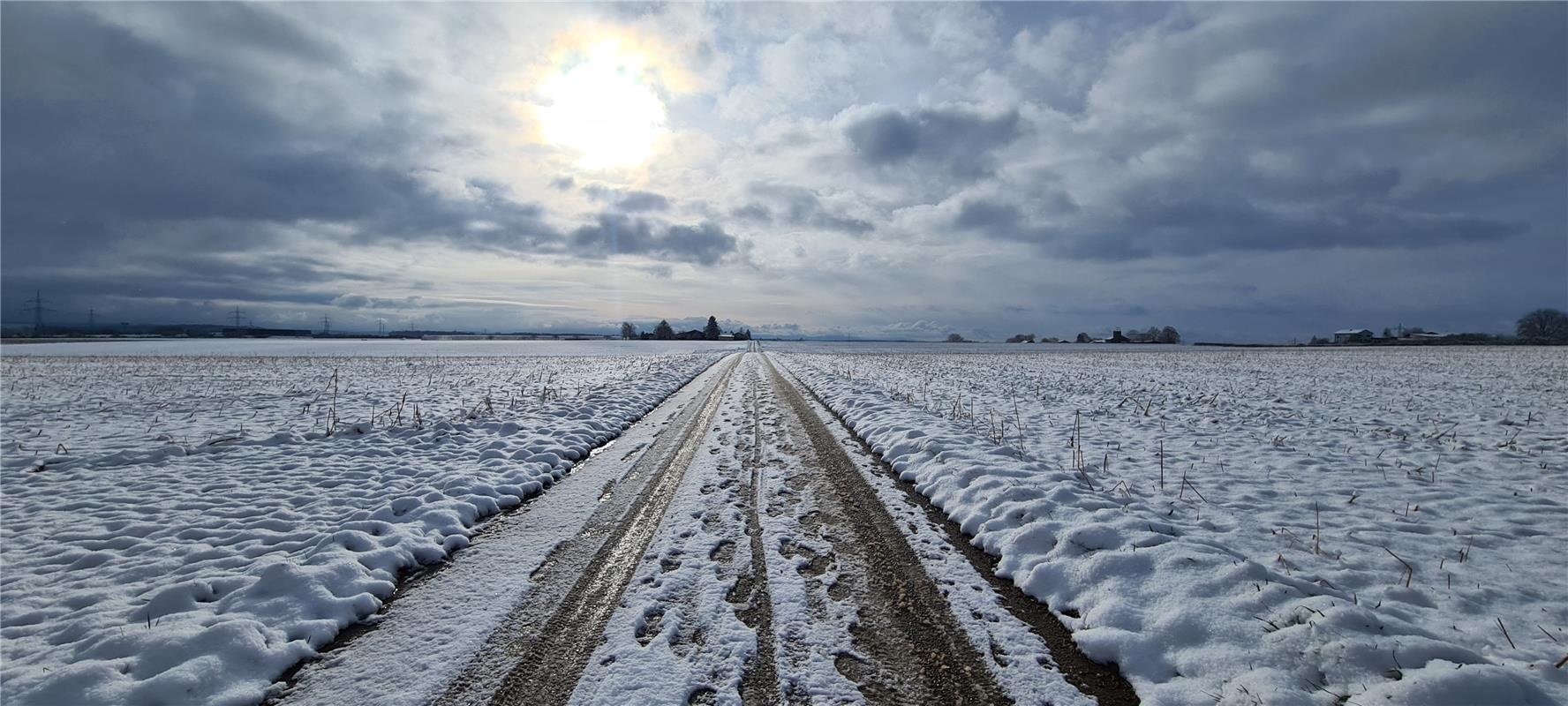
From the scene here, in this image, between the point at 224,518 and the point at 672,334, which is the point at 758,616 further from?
the point at 672,334

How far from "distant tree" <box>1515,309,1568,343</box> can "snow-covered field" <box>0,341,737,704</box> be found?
13895 centimetres

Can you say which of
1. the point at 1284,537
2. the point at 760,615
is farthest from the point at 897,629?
the point at 1284,537

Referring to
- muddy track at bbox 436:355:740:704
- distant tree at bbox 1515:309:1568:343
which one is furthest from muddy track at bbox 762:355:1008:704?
distant tree at bbox 1515:309:1568:343

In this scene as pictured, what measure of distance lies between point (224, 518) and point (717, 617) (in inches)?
268

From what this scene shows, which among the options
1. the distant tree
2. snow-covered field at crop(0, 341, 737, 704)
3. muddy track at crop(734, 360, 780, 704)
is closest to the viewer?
muddy track at crop(734, 360, 780, 704)

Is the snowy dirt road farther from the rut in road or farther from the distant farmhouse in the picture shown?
the distant farmhouse

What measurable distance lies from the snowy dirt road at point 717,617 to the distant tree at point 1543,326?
5340 inches

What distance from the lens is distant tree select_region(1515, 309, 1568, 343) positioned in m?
85.7

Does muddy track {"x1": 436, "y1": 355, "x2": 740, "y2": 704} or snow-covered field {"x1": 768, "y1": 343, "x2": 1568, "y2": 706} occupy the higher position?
snow-covered field {"x1": 768, "y1": 343, "x2": 1568, "y2": 706}

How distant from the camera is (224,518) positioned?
22.2ft

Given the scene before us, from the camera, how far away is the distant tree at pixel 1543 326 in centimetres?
8569

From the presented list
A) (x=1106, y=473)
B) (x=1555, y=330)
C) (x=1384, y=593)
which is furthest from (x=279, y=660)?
(x=1555, y=330)

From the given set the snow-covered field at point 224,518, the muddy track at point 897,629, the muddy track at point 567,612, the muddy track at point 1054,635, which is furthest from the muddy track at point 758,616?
the snow-covered field at point 224,518

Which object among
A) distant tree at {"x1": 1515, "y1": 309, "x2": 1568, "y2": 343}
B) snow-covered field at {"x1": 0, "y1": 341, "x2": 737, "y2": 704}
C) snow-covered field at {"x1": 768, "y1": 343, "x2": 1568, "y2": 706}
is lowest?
snow-covered field at {"x1": 0, "y1": 341, "x2": 737, "y2": 704}
